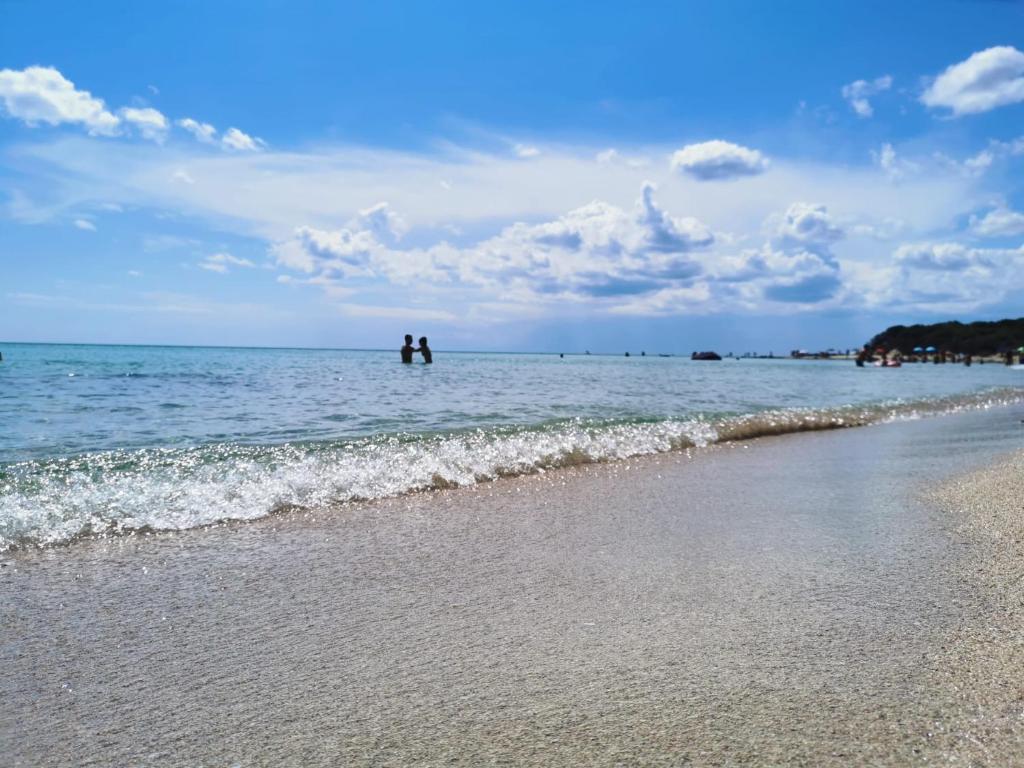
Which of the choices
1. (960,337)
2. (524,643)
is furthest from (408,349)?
(960,337)

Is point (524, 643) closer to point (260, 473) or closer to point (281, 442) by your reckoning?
point (260, 473)

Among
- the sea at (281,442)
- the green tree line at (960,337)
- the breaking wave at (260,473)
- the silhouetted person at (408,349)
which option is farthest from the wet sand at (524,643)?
the green tree line at (960,337)

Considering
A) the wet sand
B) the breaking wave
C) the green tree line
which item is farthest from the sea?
the green tree line

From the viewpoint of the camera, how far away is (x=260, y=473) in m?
7.51

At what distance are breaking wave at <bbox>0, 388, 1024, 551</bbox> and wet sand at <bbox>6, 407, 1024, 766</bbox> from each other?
1.84ft

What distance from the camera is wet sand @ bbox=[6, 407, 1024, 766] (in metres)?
2.28

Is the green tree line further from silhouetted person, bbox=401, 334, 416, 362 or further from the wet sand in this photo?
the wet sand

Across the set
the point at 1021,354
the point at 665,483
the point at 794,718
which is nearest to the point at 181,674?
the point at 794,718

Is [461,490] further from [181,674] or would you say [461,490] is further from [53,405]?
[53,405]

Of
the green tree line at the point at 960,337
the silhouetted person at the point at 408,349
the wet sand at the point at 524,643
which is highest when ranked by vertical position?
the green tree line at the point at 960,337

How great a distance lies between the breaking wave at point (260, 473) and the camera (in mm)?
5656

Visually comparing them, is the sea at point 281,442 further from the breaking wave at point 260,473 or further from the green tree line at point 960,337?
the green tree line at point 960,337

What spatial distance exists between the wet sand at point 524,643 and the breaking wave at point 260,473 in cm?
56

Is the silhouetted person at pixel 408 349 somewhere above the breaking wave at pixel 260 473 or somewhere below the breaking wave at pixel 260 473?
above
